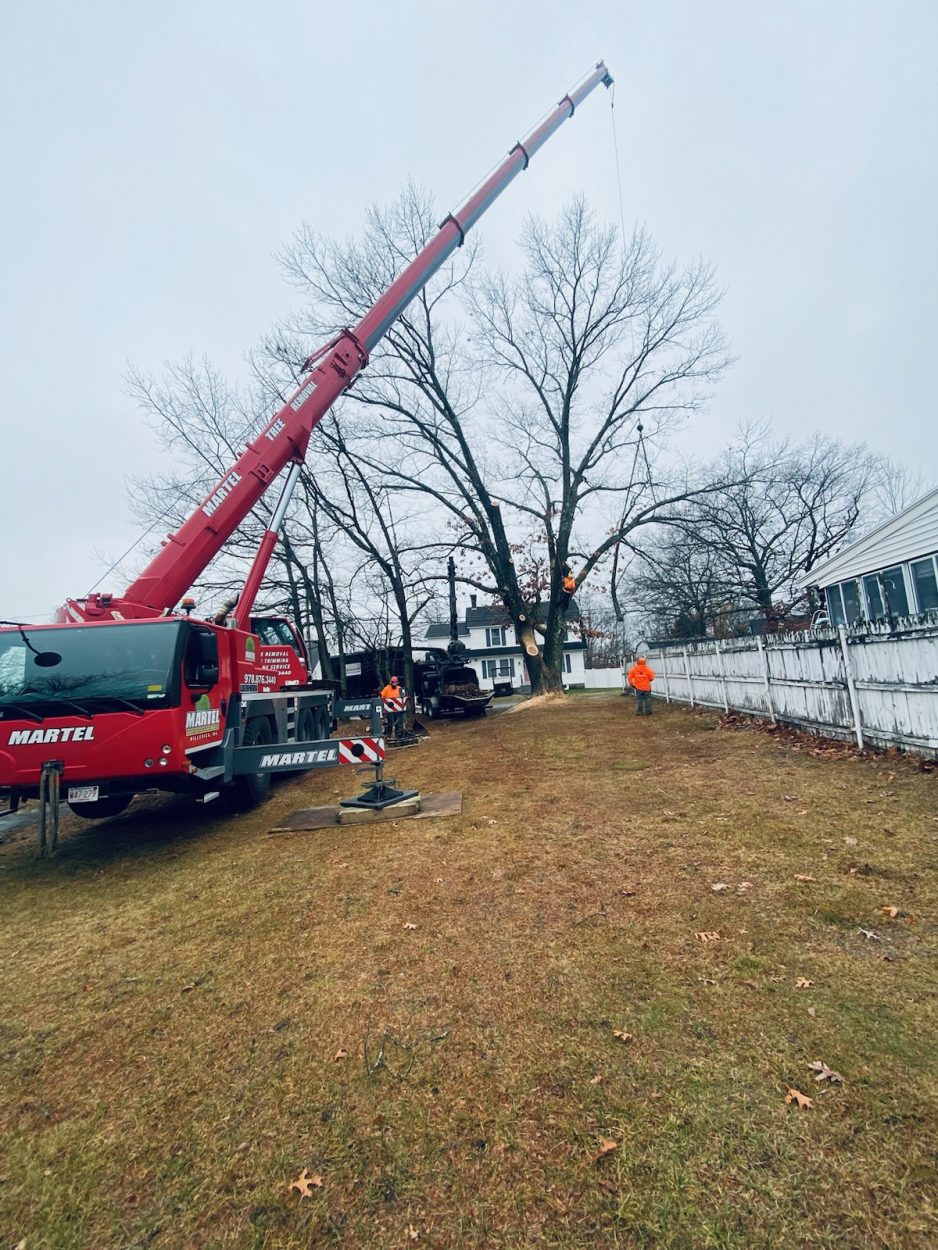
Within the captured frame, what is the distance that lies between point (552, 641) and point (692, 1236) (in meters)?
22.4

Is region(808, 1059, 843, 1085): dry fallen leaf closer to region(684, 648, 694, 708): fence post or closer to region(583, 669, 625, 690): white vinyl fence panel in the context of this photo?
region(684, 648, 694, 708): fence post

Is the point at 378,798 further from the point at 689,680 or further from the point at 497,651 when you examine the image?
the point at 497,651

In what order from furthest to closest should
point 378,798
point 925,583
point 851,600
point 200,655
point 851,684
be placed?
point 851,600
point 925,583
point 851,684
point 378,798
point 200,655

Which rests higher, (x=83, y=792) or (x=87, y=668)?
(x=87, y=668)

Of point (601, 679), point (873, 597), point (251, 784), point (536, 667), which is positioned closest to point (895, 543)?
point (873, 597)

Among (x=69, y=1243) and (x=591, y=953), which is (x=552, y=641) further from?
(x=69, y=1243)

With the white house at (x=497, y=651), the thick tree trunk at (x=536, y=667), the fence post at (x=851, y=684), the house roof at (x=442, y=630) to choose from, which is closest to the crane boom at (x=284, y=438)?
the fence post at (x=851, y=684)

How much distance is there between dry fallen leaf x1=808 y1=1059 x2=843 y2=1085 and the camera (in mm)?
2193

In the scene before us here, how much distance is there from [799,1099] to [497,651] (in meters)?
47.3

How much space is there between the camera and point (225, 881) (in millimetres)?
5125

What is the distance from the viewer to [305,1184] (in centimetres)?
197

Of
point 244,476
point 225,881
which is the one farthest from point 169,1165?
point 244,476

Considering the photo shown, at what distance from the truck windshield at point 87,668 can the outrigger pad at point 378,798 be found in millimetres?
2425

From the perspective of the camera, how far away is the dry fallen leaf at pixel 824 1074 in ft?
7.20
